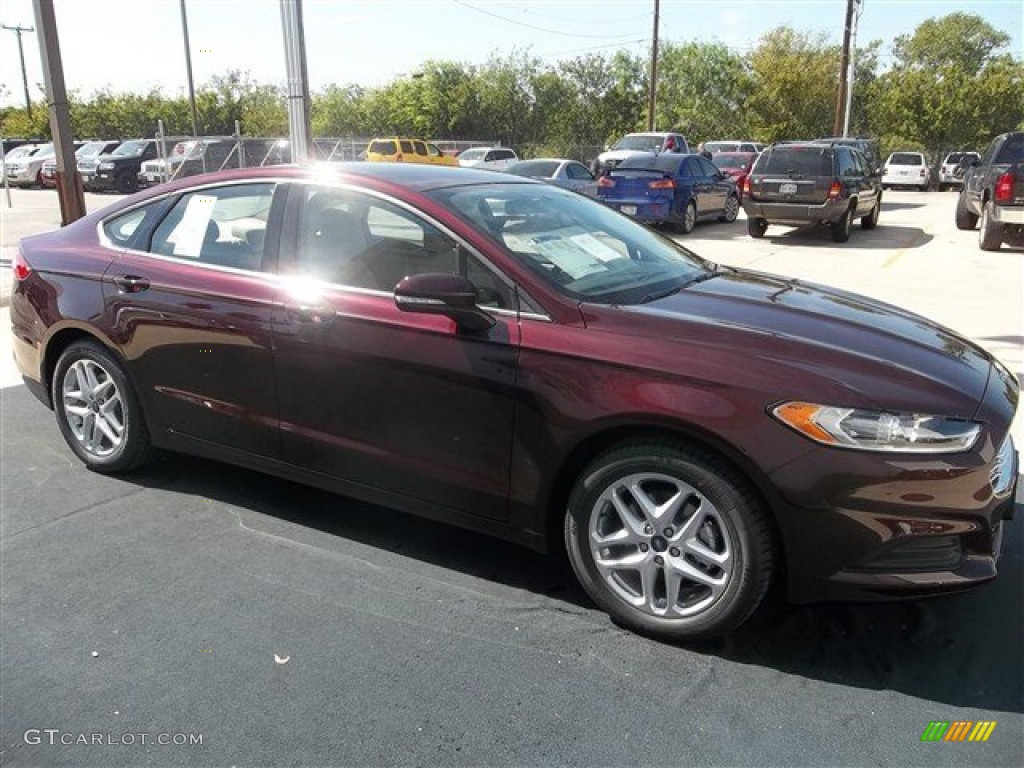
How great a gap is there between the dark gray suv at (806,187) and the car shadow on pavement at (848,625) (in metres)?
12.0

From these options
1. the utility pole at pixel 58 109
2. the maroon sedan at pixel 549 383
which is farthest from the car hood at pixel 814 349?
the utility pole at pixel 58 109

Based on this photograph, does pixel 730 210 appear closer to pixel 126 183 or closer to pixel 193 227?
pixel 193 227

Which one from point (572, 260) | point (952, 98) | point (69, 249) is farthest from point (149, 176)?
point (952, 98)

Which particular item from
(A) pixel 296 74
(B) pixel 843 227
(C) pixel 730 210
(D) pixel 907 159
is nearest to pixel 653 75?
(D) pixel 907 159

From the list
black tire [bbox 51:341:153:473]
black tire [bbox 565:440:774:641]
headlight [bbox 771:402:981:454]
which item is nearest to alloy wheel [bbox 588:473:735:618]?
black tire [bbox 565:440:774:641]

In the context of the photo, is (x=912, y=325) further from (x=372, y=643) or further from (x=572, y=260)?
(x=372, y=643)

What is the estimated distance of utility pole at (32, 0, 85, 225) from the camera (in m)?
10.2

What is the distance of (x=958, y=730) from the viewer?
2547mm

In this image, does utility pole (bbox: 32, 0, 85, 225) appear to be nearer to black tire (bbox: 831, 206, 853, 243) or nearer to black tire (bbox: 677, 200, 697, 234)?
black tire (bbox: 677, 200, 697, 234)

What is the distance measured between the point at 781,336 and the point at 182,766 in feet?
7.51

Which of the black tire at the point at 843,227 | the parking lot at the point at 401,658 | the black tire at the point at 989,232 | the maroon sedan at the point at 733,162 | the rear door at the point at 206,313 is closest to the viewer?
the parking lot at the point at 401,658

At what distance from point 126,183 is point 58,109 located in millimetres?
21957

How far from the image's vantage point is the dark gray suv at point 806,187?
14922mm

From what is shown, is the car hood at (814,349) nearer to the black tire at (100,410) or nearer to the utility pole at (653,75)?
the black tire at (100,410)
